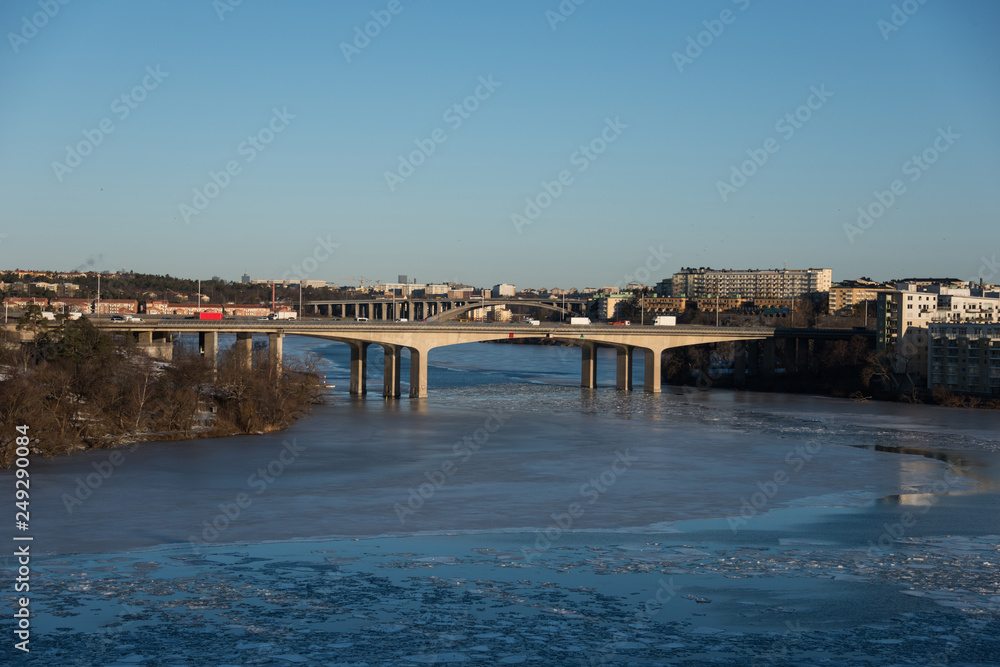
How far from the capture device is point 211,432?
3978cm

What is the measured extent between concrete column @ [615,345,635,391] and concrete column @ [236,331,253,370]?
2605cm

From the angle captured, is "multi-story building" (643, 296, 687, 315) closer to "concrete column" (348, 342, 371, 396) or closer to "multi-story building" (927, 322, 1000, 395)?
"multi-story building" (927, 322, 1000, 395)

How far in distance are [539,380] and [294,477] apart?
4748cm

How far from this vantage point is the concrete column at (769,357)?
3046 inches

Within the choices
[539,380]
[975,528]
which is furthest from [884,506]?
[539,380]

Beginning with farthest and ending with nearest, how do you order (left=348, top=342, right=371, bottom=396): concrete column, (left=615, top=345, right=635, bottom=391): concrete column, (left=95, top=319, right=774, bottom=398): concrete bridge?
(left=615, top=345, right=635, bottom=391): concrete column → (left=348, top=342, right=371, bottom=396): concrete column → (left=95, top=319, right=774, bottom=398): concrete bridge

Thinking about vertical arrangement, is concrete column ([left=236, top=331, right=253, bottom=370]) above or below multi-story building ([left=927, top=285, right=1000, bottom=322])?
below
